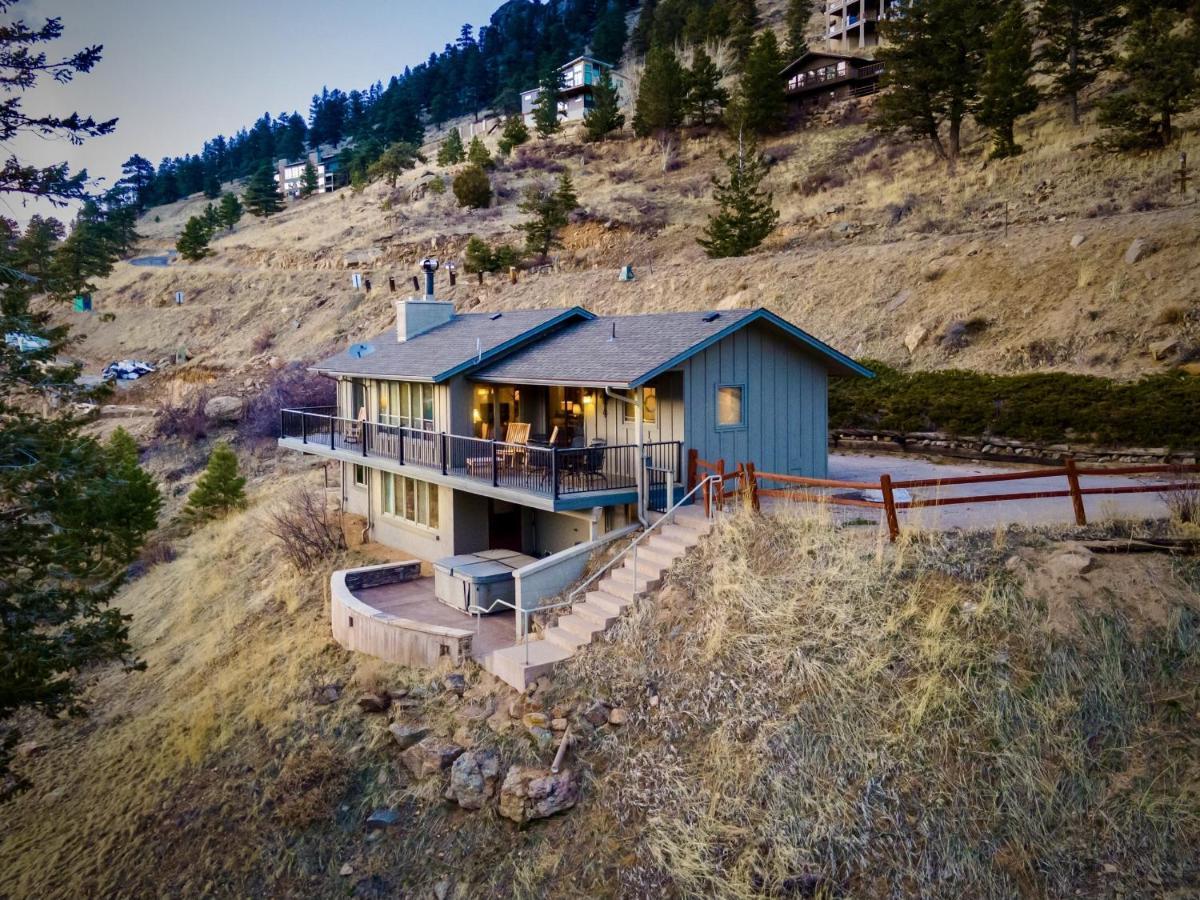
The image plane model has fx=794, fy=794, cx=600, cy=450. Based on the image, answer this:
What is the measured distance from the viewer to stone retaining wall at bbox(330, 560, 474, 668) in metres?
14.0

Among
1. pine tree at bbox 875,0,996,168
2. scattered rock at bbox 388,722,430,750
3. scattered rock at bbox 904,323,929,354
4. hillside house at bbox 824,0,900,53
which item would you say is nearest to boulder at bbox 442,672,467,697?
scattered rock at bbox 388,722,430,750

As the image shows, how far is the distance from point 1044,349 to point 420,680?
20.0m

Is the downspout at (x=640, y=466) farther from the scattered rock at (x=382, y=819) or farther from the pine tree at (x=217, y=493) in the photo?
the pine tree at (x=217, y=493)

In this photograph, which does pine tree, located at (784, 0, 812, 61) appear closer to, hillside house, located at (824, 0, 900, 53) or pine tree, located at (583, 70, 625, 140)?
hillside house, located at (824, 0, 900, 53)

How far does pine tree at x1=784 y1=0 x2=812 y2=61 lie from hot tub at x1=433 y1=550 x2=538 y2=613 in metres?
62.8

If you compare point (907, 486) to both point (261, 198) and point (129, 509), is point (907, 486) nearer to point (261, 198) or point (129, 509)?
point (129, 509)

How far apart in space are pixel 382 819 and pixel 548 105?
72.1 m

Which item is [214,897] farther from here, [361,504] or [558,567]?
[361,504]

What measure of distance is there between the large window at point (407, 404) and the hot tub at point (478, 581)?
427cm

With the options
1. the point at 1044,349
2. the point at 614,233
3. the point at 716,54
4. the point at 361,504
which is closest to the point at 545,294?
the point at 614,233

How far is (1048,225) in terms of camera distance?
28.8 metres

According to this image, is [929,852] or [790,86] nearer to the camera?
[929,852]

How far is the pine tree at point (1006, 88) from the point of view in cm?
3547

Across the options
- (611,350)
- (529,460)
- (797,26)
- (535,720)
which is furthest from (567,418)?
(797,26)
